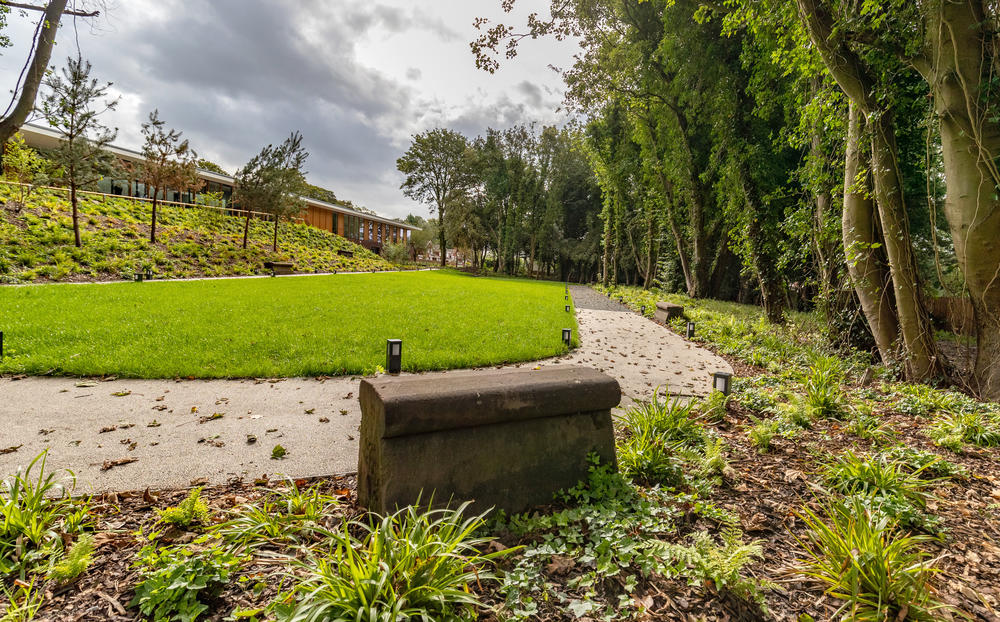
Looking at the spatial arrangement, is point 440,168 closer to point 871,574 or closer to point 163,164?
point 163,164

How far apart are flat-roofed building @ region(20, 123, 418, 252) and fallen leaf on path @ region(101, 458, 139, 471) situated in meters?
18.6

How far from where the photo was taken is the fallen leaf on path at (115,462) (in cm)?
274

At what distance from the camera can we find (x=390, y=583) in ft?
5.18

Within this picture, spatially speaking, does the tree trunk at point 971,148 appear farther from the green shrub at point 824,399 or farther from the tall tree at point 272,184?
the tall tree at point 272,184

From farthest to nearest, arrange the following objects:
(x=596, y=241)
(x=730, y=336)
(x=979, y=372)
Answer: (x=596, y=241) < (x=730, y=336) < (x=979, y=372)

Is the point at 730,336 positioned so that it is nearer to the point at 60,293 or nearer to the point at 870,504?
the point at 870,504

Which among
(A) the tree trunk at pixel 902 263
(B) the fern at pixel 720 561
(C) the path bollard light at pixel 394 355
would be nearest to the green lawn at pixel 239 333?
(C) the path bollard light at pixel 394 355

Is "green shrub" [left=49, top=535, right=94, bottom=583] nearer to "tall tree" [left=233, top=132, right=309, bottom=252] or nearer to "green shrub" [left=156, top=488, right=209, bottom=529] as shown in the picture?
"green shrub" [left=156, top=488, right=209, bottom=529]

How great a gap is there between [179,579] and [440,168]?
131ft

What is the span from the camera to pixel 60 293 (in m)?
9.30

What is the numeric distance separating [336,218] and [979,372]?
41537 millimetres

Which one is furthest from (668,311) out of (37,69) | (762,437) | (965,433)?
(37,69)

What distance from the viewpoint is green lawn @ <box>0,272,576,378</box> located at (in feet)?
16.7

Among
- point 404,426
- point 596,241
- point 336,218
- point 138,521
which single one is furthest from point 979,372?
point 336,218
